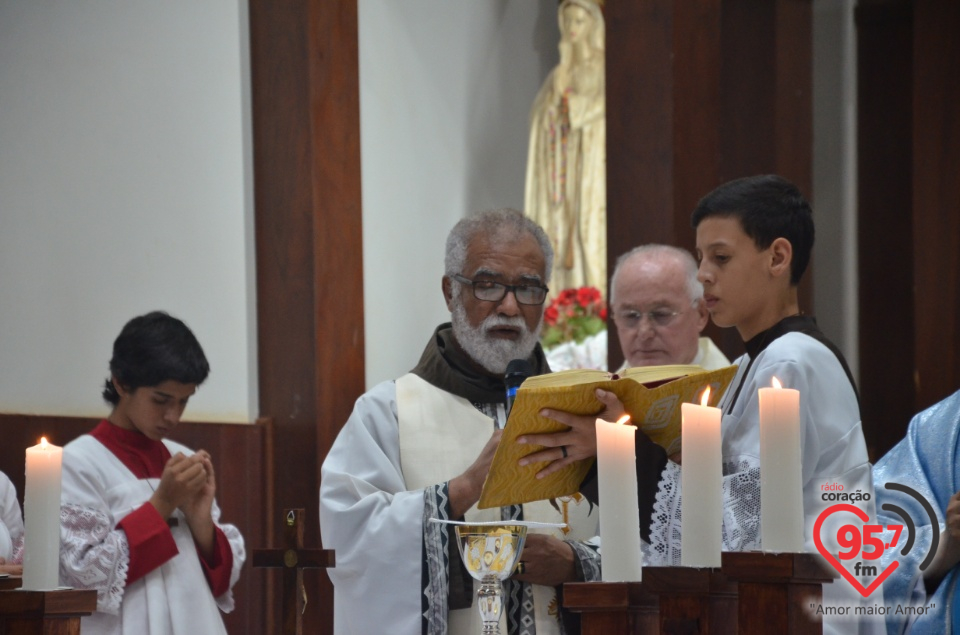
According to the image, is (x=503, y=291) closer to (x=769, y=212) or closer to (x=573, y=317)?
(x=769, y=212)

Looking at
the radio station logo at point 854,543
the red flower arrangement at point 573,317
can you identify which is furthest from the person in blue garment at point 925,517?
the red flower arrangement at point 573,317

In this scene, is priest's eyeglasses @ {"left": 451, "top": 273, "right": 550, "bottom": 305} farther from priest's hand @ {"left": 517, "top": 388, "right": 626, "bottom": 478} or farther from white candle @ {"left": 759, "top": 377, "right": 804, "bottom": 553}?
white candle @ {"left": 759, "top": 377, "right": 804, "bottom": 553}

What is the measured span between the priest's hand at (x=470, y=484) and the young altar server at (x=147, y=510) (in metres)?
1.18

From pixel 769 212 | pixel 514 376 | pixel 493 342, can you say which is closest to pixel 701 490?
pixel 514 376

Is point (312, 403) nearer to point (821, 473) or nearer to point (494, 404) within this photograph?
point (494, 404)

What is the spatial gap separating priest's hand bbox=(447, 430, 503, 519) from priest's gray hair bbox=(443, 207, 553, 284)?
79 centimetres

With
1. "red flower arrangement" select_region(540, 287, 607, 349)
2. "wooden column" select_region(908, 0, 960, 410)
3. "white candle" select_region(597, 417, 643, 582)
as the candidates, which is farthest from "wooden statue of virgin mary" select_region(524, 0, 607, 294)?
"white candle" select_region(597, 417, 643, 582)

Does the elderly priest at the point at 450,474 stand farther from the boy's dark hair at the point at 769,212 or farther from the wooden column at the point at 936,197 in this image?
the wooden column at the point at 936,197

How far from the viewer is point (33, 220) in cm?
618

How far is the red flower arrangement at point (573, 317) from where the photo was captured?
6953 mm

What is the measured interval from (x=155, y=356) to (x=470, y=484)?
61.2 inches

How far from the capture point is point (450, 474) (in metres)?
4.22

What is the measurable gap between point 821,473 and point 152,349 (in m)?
2.57

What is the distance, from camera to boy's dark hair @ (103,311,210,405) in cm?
473
